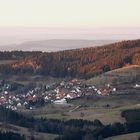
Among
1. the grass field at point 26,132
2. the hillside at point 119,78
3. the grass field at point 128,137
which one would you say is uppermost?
the hillside at point 119,78

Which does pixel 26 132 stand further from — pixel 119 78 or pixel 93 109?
pixel 119 78

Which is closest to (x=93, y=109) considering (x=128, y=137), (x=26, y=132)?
(x=26, y=132)

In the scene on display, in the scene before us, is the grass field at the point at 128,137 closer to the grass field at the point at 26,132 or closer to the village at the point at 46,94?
the grass field at the point at 26,132

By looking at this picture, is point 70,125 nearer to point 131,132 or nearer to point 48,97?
point 131,132

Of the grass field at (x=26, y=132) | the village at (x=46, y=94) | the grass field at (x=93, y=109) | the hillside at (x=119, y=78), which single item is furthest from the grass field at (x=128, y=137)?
the hillside at (x=119, y=78)

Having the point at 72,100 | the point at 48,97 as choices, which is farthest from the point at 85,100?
the point at 48,97

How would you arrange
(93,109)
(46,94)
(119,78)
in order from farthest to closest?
(119,78) → (46,94) → (93,109)

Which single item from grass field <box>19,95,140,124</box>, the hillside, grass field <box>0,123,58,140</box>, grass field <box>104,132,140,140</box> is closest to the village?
the hillside

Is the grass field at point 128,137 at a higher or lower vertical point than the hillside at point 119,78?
lower
